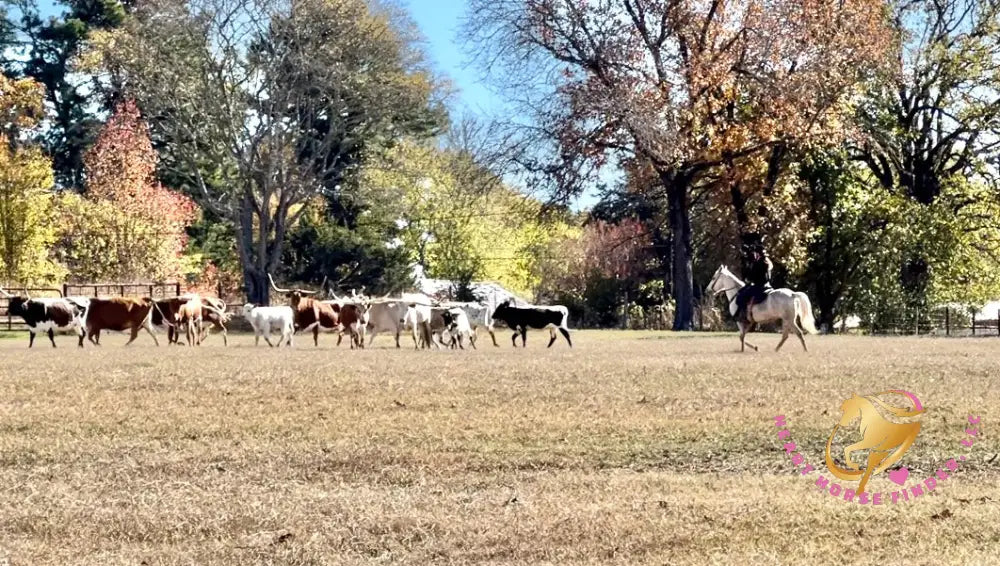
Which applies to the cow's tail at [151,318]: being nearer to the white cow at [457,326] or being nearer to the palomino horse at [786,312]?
the white cow at [457,326]

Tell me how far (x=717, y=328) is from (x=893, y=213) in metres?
7.37

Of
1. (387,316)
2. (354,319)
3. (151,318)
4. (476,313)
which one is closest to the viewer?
(387,316)

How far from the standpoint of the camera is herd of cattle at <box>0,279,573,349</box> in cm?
2719

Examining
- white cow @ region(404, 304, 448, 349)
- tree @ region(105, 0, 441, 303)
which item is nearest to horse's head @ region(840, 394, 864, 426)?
white cow @ region(404, 304, 448, 349)

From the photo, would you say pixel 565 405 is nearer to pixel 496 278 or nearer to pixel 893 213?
pixel 893 213

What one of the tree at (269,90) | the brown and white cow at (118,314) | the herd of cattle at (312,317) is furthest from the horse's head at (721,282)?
the tree at (269,90)

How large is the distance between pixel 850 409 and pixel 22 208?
41.9 metres

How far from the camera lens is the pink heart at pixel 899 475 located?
32.7ft

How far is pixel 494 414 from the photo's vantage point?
Answer: 13828 mm

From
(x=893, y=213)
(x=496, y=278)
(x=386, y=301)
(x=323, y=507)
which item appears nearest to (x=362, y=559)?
(x=323, y=507)

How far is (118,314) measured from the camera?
98.5ft

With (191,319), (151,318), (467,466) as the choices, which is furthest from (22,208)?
(467,466)

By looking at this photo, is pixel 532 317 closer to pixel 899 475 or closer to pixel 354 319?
pixel 354 319

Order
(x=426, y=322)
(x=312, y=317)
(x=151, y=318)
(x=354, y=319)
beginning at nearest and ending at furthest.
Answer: (x=426, y=322)
(x=354, y=319)
(x=312, y=317)
(x=151, y=318)
